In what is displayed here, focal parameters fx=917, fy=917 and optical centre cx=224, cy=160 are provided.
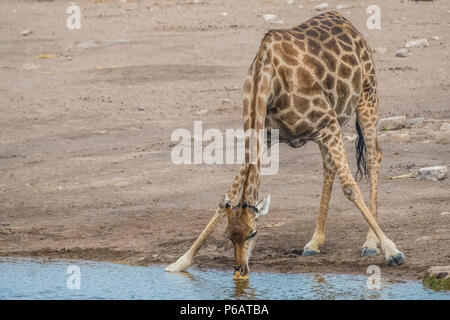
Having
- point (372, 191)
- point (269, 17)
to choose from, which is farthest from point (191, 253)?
point (269, 17)

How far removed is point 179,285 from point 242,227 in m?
0.94

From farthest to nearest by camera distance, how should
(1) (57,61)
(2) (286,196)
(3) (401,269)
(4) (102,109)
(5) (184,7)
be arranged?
(5) (184,7)
(1) (57,61)
(4) (102,109)
(2) (286,196)
(3) (401,269)

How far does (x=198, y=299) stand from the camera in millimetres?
7121

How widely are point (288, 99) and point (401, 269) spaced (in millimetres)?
1706

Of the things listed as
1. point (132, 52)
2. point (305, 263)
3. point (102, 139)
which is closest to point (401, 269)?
point (305, 263)

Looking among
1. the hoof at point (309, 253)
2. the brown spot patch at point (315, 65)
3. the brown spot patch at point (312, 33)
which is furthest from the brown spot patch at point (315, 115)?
the hoof at point (309, 253)

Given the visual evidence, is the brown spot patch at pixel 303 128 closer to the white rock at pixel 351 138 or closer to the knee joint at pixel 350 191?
the knee joint at pixel 350 191

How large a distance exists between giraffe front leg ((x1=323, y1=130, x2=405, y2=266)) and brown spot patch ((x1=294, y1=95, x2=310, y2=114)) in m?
0.35

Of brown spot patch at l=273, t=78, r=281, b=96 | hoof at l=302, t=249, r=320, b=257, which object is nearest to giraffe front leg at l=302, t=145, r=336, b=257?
hoof at l=302, t=249, r=320, b=257

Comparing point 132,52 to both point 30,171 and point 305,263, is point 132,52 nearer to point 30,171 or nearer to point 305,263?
point 30,171

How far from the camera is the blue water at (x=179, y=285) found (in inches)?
278

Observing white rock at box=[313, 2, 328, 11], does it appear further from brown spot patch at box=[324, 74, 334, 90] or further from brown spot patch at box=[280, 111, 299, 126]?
brown spot patch at box=[280, 111, 299, 126]

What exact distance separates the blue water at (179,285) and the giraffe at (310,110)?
21 centimetres
